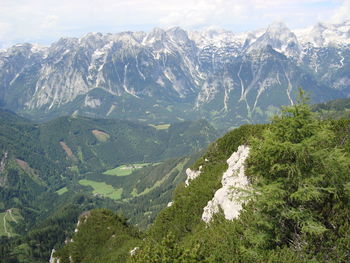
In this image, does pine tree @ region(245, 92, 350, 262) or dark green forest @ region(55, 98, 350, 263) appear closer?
dark green forest @ region(55, 98, 350, 263)

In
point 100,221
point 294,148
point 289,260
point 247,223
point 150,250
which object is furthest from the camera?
point 100,221

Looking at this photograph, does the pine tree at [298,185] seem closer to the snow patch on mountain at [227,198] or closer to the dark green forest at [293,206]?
the dark green forest at [293,206]

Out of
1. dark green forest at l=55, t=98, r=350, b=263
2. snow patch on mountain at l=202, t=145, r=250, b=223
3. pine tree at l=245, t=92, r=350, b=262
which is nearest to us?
dark green forest at l=55, t=98, r=350, b=263

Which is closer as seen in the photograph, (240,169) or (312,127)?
(312,127)

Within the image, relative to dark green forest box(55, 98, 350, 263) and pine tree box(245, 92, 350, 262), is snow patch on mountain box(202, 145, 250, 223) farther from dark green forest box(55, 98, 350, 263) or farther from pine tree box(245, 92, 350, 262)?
pine tree box(245, 92, 350, 262)

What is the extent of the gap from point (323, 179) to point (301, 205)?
3.48 metres

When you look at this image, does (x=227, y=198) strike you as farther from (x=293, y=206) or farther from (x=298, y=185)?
(x=298, y=185)

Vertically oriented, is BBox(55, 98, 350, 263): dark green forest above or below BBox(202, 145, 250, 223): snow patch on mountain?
above

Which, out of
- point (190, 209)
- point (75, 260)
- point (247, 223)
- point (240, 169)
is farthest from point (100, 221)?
point (247, 223)

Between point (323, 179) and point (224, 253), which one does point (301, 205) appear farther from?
point (224, 253)

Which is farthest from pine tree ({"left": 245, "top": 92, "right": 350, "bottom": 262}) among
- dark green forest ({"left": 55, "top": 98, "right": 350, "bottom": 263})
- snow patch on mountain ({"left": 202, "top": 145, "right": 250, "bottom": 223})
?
snow patch on mountain ({"left": 202, "top": 145, "right": 250, "bottom": 223})

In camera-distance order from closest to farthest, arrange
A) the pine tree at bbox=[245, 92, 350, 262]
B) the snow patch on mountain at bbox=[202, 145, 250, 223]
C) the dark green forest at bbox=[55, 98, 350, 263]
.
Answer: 1. the dark green forest at bbox=[55, 98, 350, 263]
2. the pine tree at bbox=[245, 92, 350, 262]
3. the snow patch on mountain at bbox=[202, 145, 250, 223]

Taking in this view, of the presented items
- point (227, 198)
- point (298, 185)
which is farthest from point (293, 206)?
point (227, 198)

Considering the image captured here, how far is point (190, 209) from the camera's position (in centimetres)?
7956
